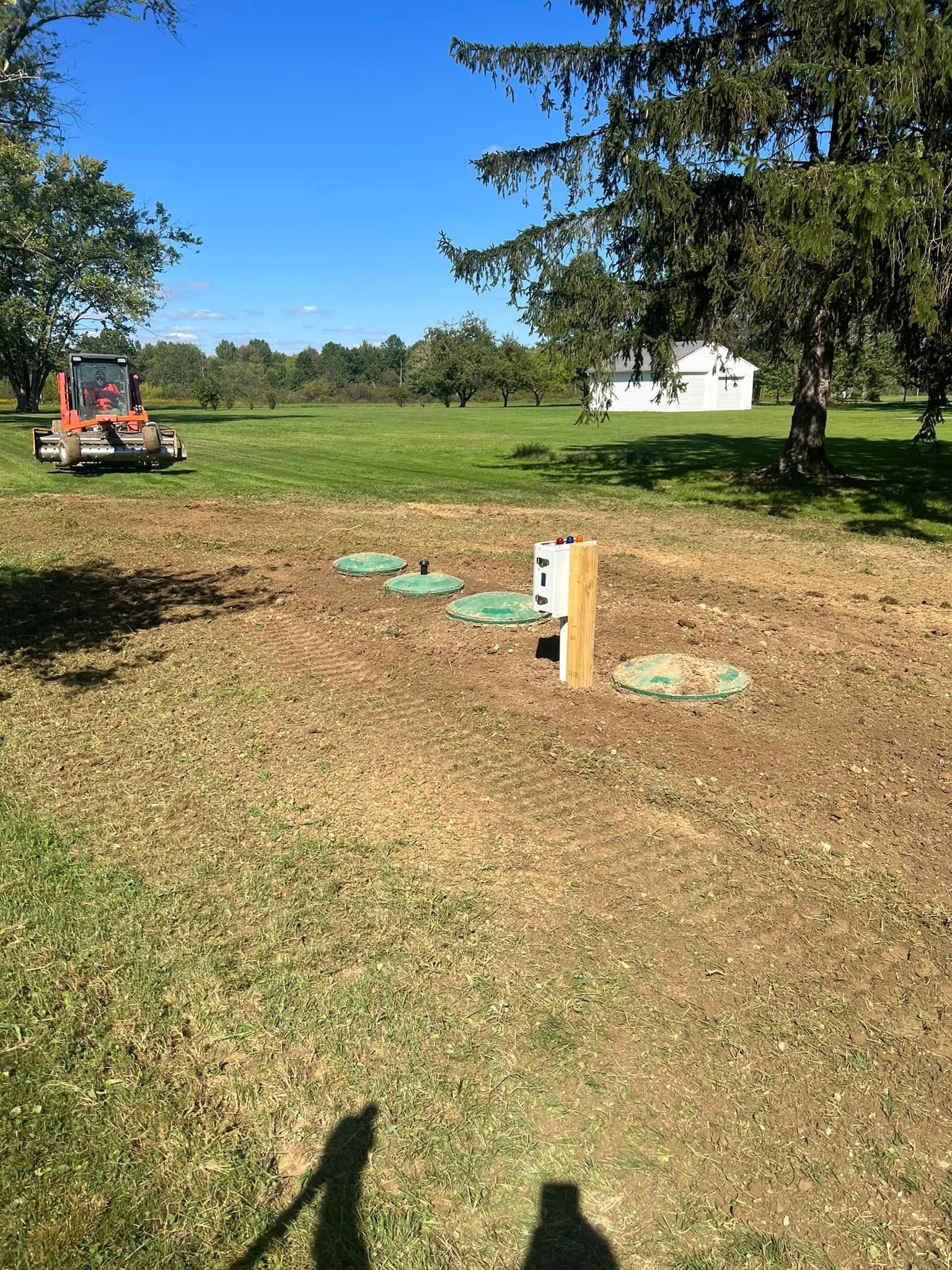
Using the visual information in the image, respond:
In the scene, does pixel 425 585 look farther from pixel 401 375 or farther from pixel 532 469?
pixel 401 375

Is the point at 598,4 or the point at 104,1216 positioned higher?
the point at 598,4

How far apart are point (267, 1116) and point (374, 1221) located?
48cm

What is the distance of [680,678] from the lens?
5.79 metres

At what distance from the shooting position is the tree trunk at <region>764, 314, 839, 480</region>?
1573cm

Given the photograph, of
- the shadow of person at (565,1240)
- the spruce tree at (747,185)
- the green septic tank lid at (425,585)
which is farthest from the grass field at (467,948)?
the spruce tree at (747,185)

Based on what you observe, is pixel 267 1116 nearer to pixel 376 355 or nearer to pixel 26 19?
pixel 26 19

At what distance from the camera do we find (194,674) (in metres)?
6.17

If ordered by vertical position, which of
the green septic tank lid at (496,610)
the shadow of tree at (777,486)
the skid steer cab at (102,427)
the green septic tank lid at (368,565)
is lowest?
the green septic tank lid at (496,610)

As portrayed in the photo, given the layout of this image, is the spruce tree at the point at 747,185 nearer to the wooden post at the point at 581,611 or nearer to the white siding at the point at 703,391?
the wooden post at the point at 581,611

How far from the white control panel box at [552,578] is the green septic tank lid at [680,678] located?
0.68 m

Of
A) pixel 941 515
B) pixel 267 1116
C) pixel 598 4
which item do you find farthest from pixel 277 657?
pixel 598 4

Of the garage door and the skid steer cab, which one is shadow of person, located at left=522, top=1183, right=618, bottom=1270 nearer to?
the skid steer cab

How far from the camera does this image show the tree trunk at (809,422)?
15727mm

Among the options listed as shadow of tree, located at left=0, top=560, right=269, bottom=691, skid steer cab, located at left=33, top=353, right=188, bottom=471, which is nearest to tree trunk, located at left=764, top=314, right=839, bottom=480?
shadow of tree, located at left=0, top=560, right=269, bottom=691
